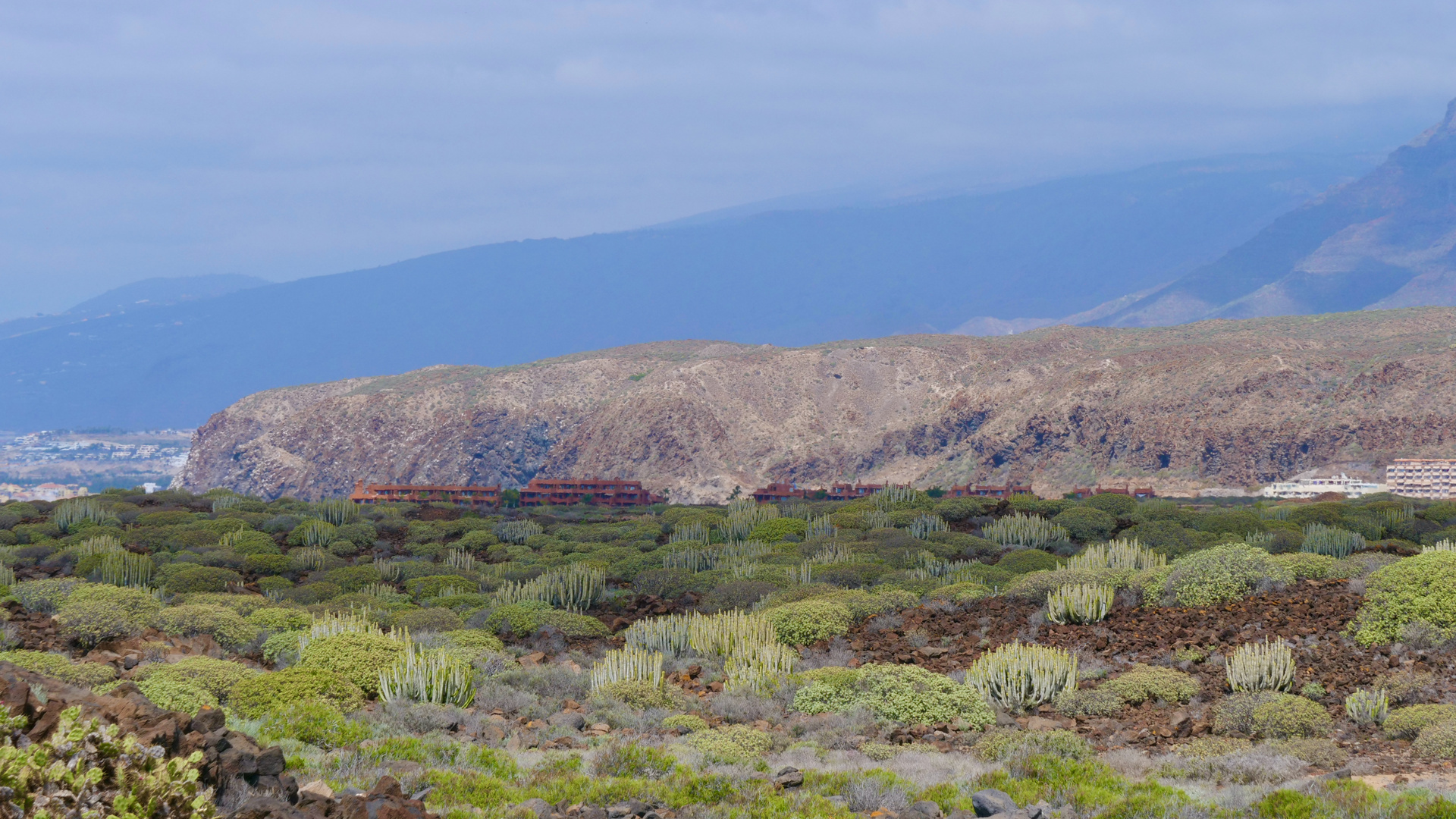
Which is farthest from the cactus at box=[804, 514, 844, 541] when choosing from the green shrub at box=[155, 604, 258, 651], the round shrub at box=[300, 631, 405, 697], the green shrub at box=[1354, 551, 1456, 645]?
the round shrub at box=[300, 631, 405, 697]

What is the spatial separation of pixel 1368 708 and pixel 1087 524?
810 inches

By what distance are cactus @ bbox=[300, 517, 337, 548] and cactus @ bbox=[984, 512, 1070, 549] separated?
724 inches

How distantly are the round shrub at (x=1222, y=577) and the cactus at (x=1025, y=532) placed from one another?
472 inches

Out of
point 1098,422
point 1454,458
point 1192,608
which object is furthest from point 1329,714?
point 1098,422

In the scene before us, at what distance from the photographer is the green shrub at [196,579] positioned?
2480 centimetres

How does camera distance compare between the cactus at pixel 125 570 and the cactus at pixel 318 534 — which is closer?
the cactus at pixel 125 570

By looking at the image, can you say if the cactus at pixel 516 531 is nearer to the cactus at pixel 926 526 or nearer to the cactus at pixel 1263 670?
the cactus at pixel 926 526

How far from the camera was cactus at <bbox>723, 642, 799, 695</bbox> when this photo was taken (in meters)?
14.9

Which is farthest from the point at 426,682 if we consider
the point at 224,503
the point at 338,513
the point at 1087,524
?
the point at 224,503

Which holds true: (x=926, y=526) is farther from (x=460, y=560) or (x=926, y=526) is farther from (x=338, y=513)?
(x=338, y=513)

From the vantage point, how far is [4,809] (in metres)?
6.55

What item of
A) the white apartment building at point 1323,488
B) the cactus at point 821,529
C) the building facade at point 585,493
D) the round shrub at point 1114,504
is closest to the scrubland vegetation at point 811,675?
the cactus at point 821,529

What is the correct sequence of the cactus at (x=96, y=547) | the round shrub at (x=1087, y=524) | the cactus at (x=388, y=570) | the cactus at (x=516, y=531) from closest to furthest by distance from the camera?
the cactus at (x=96, y=547) < the cactus at (x=388, y=570) < the round shrub at (x=1087, y=524) < the cactus at (x=516, y=531)

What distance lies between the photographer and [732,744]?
11.8m
